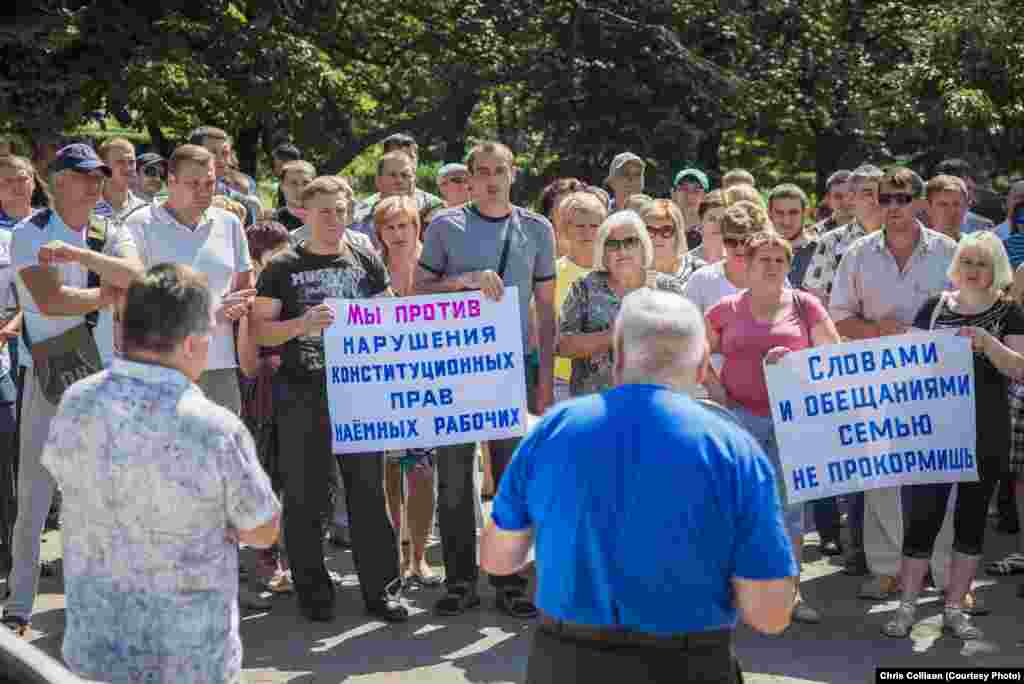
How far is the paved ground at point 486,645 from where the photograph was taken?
673 centimetres

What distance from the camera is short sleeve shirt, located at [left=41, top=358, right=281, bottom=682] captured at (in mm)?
3961

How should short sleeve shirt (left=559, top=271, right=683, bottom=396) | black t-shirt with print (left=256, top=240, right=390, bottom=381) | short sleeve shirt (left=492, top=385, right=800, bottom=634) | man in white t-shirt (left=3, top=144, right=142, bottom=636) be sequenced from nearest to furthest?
short sleeve shirt (left=492, top=385, right=800, bottom=634), man in white t-shirt (left=3, top=144, right=142, bottom=636), black t-shirt with print (left=256, top=240, right=390, bottom=381), short sleeve shirt (left=559, top=271, right=683, bottom=396)

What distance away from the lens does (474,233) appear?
25.5 feet

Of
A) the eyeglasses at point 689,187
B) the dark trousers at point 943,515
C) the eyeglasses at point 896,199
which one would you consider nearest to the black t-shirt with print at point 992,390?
the dark trousers at point 943,515

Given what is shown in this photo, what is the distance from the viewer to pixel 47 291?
22.4ft

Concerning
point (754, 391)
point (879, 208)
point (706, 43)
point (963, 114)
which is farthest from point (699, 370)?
point (706, 43)

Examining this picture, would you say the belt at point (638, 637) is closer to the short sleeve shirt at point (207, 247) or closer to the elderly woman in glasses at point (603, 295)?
the elderly woman in glasses at point (603, 295)

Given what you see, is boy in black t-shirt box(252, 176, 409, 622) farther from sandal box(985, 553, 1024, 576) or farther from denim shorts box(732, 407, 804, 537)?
sandal box(985, 553, 1024, 576)

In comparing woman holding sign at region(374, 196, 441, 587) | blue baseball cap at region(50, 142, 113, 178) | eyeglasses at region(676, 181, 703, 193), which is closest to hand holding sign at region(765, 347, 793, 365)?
woman holding sign at region(374, 196, 441, 587)

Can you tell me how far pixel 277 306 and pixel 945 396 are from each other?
319 centimetres

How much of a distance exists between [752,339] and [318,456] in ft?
7.12

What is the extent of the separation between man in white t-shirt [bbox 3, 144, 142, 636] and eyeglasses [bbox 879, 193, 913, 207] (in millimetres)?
3925

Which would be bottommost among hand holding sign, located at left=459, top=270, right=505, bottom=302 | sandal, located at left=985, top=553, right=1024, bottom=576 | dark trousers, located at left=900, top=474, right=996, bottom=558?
sandal, located at left=985, top=553, right=1024, bottom=576

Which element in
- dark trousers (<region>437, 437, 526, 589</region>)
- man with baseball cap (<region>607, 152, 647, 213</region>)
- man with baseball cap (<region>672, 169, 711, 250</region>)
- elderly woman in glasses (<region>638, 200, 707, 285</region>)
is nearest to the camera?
dark trousers (<region>437, 437, 526, 589</region>)
